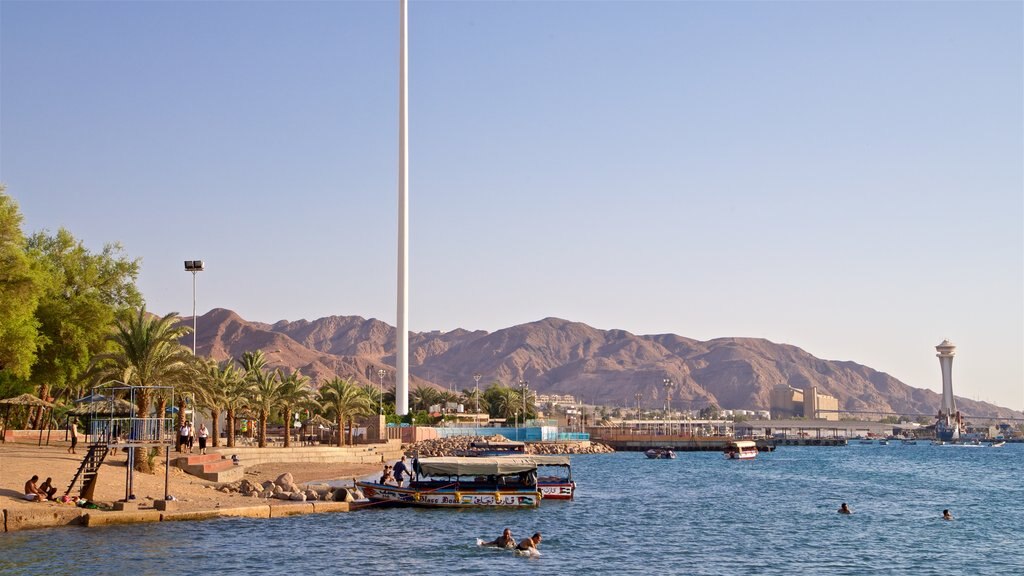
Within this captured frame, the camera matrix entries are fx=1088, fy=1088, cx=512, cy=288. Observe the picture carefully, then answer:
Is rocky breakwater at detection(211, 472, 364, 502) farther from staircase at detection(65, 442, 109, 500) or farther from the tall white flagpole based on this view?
the tall white flagpole

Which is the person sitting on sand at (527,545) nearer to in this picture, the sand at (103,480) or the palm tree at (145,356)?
the sand at (103,480)

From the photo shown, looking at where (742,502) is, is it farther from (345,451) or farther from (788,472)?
(788,472)

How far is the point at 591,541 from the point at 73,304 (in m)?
34.3

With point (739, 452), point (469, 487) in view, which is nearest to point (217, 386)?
point (469, 487)

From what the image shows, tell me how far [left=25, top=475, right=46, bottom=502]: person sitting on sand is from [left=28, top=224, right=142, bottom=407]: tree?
67.1 ft

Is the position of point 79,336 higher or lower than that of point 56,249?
lower

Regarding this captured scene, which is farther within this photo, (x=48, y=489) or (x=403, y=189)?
(x=403, y=189)

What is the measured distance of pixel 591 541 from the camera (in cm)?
3909

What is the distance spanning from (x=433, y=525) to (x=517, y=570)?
1045 cm

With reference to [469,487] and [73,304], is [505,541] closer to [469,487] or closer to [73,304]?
[469,487]

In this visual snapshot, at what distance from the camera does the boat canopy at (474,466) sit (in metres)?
47.4

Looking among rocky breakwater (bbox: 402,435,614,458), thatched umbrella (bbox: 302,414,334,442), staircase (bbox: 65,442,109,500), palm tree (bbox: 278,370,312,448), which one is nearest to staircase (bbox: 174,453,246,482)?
staircase (bbox: 65,442,109,500)

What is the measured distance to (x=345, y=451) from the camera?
79062 mm

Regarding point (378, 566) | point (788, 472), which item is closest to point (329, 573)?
point (378, 566)
